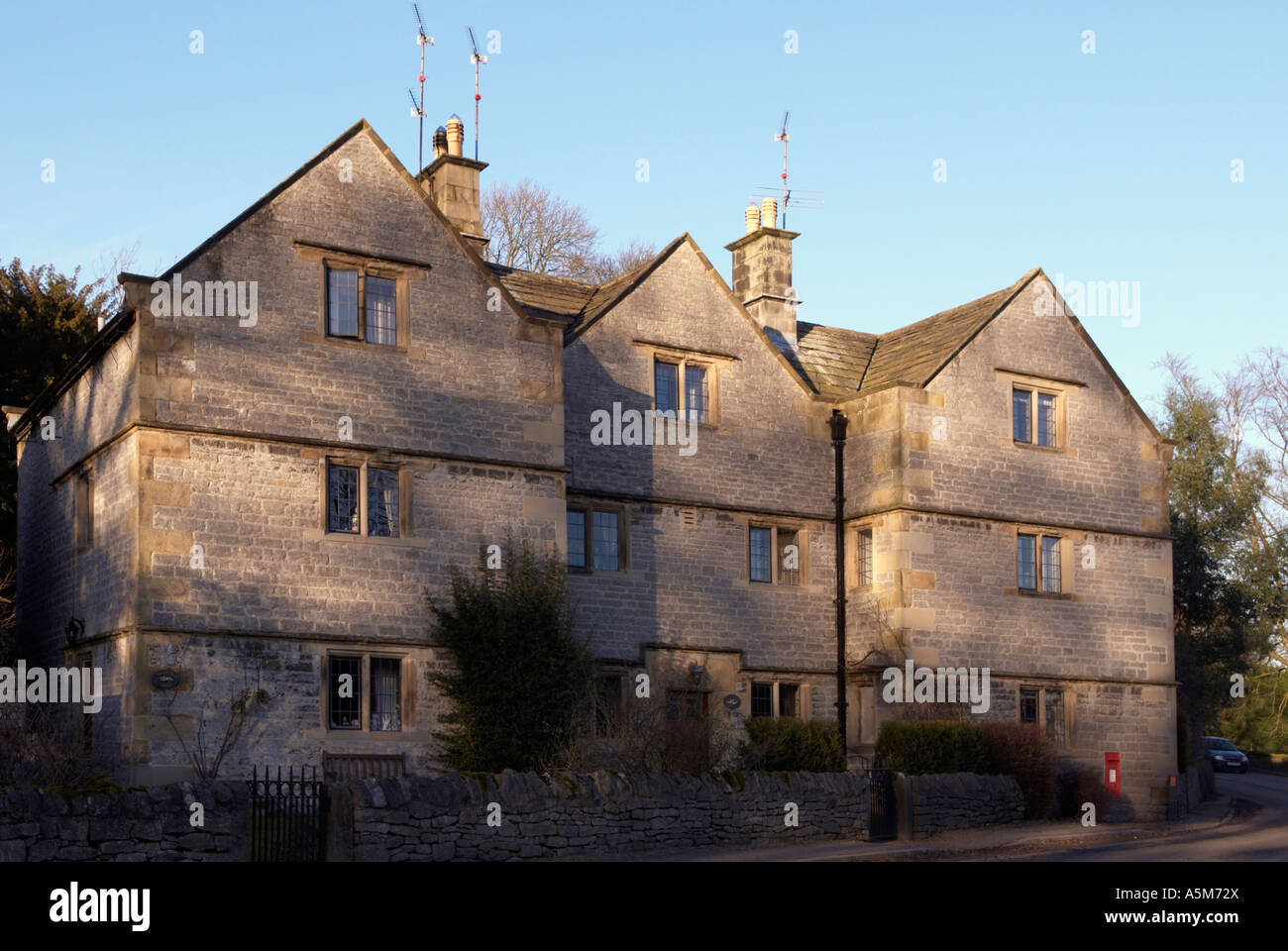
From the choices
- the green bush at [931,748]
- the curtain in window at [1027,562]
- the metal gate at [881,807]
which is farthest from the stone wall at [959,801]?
the curtain in window at [1027,562]

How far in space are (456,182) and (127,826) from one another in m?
15.2

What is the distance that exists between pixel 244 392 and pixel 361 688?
4.34 metres

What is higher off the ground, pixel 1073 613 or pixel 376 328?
pixel 376 328

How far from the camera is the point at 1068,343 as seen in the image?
98.2 ft

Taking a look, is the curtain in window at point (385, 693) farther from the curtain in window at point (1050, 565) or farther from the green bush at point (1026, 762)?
the curtain in window at point (1050, 565)

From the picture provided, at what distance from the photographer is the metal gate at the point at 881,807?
21.7 metres

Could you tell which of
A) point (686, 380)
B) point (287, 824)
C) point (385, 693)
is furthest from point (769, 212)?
point (287, 824)

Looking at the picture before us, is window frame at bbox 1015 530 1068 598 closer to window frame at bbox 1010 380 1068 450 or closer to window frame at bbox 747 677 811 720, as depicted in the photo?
window frame at bbox 1010 380 1068 450

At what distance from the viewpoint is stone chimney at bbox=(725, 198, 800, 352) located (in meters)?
30.8

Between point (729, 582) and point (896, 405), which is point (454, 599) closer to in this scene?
point (729, 582)

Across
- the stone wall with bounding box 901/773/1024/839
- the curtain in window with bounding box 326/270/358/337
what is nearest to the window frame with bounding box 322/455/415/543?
the curtain in window with bounding box 326/270/358/337

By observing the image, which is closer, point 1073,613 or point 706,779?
point 706,779
